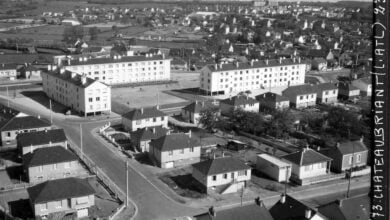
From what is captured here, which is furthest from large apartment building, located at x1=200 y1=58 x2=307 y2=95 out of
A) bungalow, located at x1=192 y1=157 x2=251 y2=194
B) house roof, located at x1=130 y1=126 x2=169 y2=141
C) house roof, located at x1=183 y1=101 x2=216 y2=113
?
bungalow, located at x1=192 y1=157 x2=251 y2=194

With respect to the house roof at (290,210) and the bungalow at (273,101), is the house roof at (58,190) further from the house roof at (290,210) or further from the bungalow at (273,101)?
the bungalow at (273,101)

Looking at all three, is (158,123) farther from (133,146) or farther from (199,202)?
(199,202)

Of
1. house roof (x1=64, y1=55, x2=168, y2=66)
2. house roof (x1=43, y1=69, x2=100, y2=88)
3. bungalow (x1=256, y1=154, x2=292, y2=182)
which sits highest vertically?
house roof (x1=64, y1=55, x2=168, y2=66)

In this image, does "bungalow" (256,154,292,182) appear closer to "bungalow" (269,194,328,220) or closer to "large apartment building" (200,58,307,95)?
"bungalow" (269,194,328,220)

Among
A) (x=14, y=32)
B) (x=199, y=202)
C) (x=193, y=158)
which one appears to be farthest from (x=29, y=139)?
(x=14, y=32)

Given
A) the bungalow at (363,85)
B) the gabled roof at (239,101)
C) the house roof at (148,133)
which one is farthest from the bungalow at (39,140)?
the bungalow at (363,85)

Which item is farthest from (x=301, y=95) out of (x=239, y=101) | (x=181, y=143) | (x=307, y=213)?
(x=307, y=213)

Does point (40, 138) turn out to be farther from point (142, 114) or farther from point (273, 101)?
point (273, 101)
